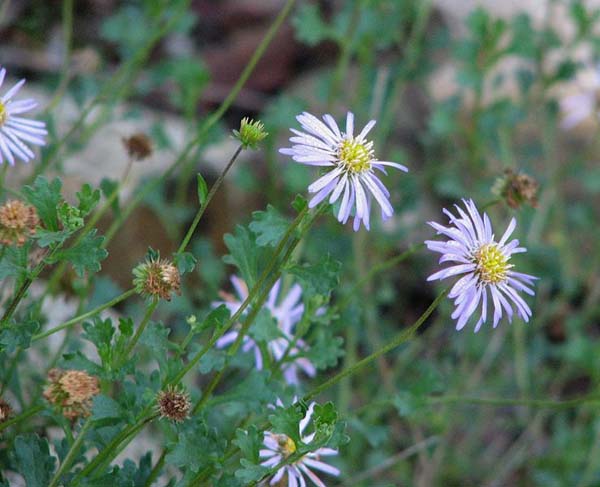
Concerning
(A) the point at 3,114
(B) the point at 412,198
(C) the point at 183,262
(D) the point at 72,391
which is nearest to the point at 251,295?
(C) the point at 183,262

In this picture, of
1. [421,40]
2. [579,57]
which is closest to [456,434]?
[421,40]

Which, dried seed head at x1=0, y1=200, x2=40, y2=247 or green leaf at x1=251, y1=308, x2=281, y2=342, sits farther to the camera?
green leaf at x1=251, y1=308, x2=281, y2=342

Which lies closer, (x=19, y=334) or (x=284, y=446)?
(x=19, y=334)

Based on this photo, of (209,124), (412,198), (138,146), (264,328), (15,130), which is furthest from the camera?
(412,198)

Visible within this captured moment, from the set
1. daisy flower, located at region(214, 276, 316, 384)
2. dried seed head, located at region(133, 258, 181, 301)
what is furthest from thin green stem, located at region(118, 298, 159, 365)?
daisy flower, located at region(214, 276, 316, 384)

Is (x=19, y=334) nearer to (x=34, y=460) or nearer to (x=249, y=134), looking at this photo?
(x=34, y=460)

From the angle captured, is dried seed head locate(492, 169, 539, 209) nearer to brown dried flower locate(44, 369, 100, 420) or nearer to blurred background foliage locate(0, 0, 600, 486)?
blurred background foliage locate(0, 0, 600, 486)
